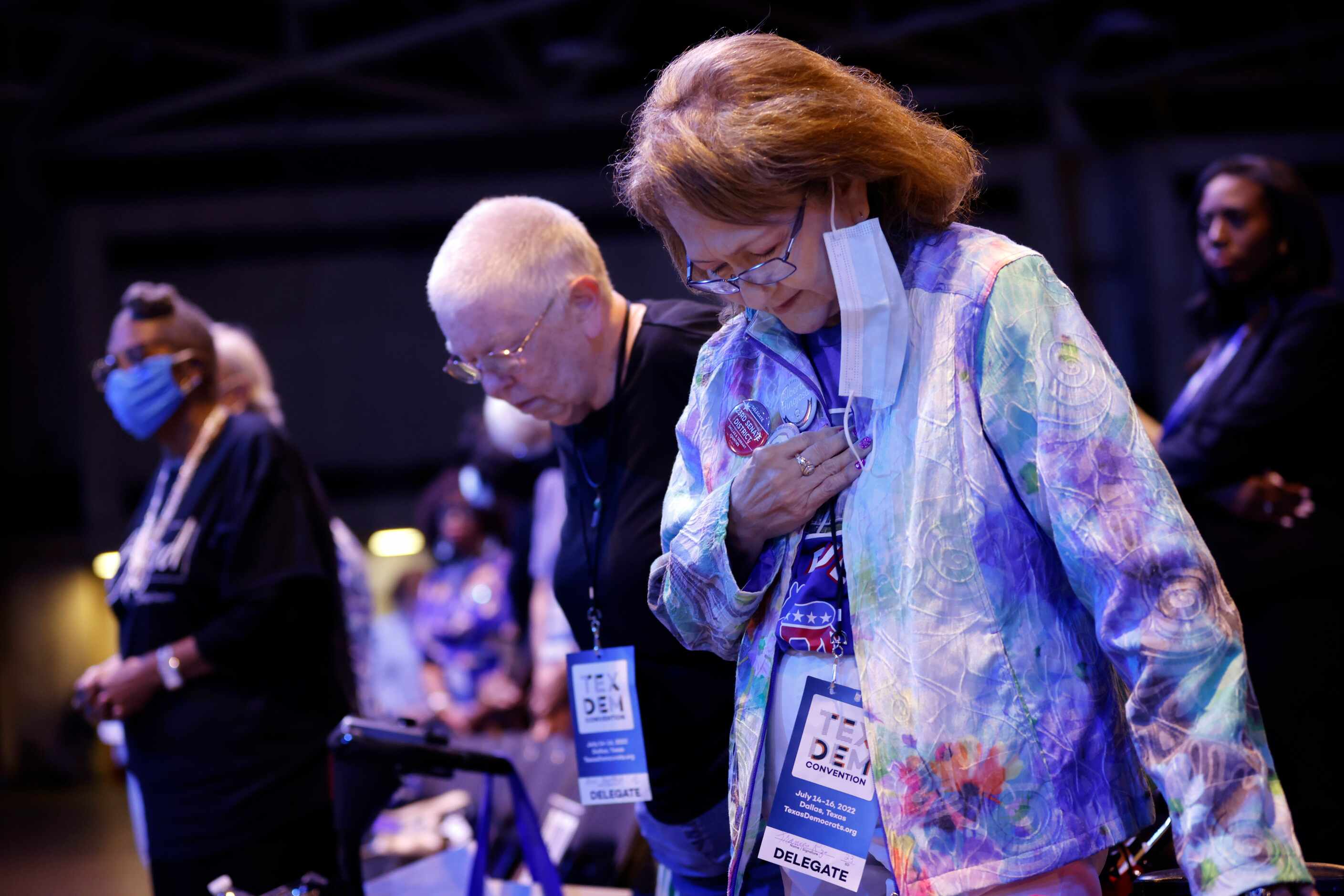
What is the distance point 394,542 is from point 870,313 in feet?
24.6

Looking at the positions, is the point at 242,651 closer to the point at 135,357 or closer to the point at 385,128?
the point at 135,357

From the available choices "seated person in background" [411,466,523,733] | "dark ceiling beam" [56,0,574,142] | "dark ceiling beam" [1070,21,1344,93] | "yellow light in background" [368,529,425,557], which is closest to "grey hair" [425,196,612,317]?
"seated person in background" [411,466,523,733]

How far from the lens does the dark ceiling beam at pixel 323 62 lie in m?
6.48

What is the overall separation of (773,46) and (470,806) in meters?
2.80

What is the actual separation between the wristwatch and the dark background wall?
18.2ft

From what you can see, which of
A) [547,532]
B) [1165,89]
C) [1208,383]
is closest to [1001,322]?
[1208,383]

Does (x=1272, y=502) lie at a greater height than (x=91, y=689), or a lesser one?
greater

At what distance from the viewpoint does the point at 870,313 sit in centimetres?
113

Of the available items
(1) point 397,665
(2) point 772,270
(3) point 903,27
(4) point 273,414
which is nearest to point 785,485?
(2) point 772,270

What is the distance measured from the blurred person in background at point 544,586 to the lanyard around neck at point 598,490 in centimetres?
133

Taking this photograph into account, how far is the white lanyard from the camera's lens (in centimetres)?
236

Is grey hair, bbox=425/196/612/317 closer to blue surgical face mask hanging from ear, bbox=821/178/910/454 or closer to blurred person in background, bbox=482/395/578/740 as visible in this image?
blue surgical face mask hanging from ear, bbox=821/178/910/454

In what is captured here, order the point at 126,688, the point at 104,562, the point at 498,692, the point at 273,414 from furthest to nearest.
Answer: the point at 104,562
the point at 498,692
the point at 273,414
the point at 126,688

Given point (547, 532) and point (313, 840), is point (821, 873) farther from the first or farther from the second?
point (547, 532)
